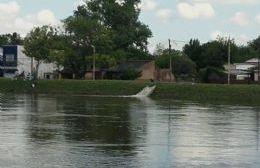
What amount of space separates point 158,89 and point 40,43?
38348mm

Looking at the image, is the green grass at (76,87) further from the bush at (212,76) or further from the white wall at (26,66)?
the white wall at (26,66)

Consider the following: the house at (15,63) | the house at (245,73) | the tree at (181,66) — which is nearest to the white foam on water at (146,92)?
the house at (245,73)

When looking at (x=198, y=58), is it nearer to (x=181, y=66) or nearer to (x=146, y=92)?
(x=181, y=66)

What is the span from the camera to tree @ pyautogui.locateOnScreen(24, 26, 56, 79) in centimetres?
11200

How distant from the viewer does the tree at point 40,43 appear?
112m

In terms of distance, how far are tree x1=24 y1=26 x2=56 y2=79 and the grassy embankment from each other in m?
15.2

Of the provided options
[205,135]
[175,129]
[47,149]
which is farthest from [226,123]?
[47,149]

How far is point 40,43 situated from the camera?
370ft

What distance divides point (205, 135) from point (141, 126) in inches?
168

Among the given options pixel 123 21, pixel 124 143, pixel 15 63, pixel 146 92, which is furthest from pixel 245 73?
pixel 124 143

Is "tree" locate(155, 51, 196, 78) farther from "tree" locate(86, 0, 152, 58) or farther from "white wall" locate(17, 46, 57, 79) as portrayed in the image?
"white wall" locate(17, 46, 57, 79)

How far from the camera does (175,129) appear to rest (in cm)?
2550

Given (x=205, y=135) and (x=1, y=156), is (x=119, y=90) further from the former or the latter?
(x=1, y=156)

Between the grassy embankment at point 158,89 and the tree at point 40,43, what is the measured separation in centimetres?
1516
